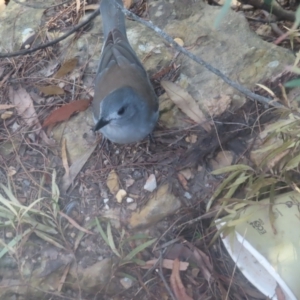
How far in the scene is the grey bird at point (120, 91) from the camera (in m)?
3.46

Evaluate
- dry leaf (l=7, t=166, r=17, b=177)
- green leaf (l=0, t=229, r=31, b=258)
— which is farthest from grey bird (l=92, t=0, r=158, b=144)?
green leaf (l=0, t=229, r=31, b=258)

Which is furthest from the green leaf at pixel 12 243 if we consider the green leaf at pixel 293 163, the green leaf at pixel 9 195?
the green leaf at pixel 293 163

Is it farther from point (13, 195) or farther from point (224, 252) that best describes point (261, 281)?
point (13, 195)

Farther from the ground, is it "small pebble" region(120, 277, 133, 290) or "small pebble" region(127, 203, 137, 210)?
"small pebble" region(127, 203, 137, 210)

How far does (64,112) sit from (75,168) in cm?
48

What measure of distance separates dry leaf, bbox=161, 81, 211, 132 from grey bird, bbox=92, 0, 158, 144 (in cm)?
18

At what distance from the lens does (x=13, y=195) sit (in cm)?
366

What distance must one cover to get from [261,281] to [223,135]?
42.0 inches

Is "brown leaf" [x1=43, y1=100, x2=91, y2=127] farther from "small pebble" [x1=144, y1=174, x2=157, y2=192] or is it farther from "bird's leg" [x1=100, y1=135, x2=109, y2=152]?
"small pebble" [x1=144, y1=174, x2=157, y2=192]

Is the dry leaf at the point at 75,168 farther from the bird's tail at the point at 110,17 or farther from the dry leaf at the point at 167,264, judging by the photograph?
the bird's tail at the point at 110,17

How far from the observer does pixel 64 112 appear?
3988 mm

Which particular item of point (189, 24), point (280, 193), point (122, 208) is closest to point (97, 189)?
point (122, 208)

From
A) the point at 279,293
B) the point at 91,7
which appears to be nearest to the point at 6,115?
the point at 91,7

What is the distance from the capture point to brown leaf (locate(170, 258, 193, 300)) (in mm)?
3266
